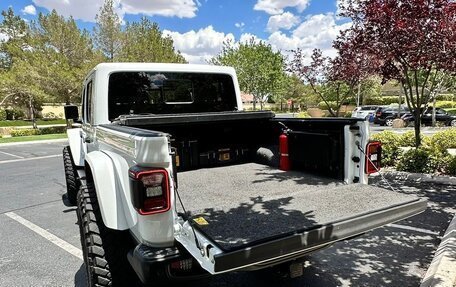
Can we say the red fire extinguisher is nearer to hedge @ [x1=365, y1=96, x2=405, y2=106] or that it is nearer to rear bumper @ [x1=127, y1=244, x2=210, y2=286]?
rear bumper @ [x1=127, y1=244, x2=210, y2=286]

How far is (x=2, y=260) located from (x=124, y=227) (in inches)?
98.9

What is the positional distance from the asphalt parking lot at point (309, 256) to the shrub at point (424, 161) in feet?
3.12

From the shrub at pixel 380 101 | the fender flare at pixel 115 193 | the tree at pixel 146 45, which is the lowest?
the fender flare at pixel 115 193

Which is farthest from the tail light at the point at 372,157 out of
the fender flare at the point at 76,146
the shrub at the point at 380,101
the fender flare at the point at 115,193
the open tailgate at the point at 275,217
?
the shrub at the point at 380,101

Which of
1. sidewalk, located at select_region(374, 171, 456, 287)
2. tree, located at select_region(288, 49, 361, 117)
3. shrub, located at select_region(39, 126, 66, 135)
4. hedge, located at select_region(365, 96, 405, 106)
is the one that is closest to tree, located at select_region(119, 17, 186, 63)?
shrub, located at select_region(39, 126, 66, 135)

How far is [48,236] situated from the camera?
456cm

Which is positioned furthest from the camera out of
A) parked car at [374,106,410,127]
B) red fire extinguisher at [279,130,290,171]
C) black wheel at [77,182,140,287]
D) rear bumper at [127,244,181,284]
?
parked car at [374,106,410,127]

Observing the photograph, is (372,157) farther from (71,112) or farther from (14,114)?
(14,114)

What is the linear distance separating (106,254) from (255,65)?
100 feet

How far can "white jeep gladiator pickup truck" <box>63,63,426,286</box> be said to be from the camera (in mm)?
2031

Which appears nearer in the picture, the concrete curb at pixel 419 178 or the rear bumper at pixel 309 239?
the rear bumper at pixel 309 239

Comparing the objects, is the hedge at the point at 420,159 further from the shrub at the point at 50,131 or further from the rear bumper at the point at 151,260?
the shrub at the point at 50,131

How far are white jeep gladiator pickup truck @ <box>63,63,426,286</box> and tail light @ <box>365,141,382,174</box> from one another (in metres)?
0.01

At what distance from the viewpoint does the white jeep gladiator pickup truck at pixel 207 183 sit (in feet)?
6.66
